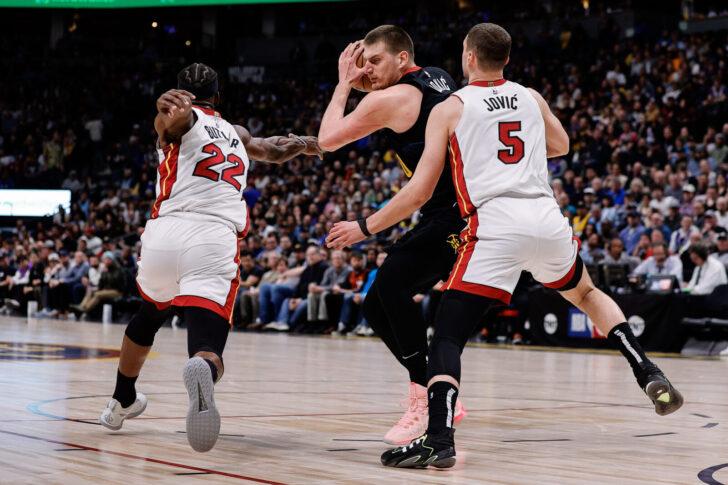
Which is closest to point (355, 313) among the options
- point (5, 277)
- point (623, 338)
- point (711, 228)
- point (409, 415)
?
point (711, 228)

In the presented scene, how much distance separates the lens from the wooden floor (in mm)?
3746

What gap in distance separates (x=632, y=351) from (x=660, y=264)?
30.1 ft

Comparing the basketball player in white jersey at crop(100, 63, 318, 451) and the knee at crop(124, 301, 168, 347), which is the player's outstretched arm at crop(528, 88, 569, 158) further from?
the knee at crop(124, 301, 168, 347)

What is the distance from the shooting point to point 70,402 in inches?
231

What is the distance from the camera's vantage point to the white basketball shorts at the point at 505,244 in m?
4.16

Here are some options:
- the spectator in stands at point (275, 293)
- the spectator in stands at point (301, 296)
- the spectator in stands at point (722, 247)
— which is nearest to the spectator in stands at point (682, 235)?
the spectator in stands at point (722, 247)

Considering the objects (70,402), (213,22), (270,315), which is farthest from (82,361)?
(213,22)

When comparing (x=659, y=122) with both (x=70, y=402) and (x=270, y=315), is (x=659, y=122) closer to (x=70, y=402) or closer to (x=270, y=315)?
(x=270, y=315)

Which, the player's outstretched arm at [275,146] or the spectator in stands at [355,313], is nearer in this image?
the player's outstretched arm at [275,146]

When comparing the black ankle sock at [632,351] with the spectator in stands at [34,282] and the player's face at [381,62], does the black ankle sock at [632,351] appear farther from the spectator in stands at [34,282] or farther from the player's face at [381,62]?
the spectator in stands at [34,282]

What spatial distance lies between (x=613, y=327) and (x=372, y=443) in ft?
4.12

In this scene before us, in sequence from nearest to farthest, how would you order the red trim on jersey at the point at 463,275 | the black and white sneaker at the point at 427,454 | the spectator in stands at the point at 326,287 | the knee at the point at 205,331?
the black and white sneaker at the point at 427,454 < the red trim on jersey at the point at 463,275 < the knee at the point at 205,331 < the spectator in stands at the point at 326,287

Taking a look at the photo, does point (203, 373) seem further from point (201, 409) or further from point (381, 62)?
point (381, 62)

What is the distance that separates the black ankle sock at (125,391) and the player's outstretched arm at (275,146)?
4.13 ft
